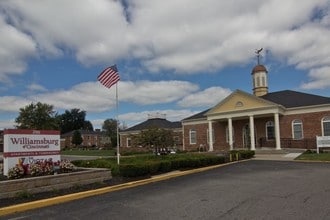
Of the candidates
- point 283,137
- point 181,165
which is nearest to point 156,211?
point 181,165

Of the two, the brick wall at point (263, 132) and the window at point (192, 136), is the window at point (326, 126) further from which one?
the window at point (192, 136)

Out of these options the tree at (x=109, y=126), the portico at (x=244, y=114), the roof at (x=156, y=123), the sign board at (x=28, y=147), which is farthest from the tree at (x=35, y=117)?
the sign board at (x=28, y=147)

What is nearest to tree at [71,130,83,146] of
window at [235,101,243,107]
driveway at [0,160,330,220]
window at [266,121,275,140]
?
window at [235,101,243,107]

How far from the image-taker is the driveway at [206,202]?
748cm

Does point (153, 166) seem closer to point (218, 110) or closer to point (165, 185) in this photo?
point (165, 185)

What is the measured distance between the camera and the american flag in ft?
52.7

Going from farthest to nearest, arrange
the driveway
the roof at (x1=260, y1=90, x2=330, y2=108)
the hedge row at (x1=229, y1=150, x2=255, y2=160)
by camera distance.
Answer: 1. the roof at (x1=260, y1=90, x2=330, y2=108)
2. the hedge row at (x1=229, y1=150, x2=255, y2=160)
3. the driveway

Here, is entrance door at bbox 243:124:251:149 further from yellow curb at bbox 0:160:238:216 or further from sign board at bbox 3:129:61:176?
sign board at bbox 3:129:61:176

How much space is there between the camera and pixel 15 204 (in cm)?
855

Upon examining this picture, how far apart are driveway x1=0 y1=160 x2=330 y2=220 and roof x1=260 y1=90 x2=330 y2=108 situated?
2526cm

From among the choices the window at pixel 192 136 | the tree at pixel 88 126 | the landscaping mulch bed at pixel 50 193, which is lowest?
the landscaping mulch bed at pixel 50 193

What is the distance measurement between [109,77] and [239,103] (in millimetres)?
24496

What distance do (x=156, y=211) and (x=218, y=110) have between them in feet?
108

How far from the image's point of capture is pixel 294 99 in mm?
38500
